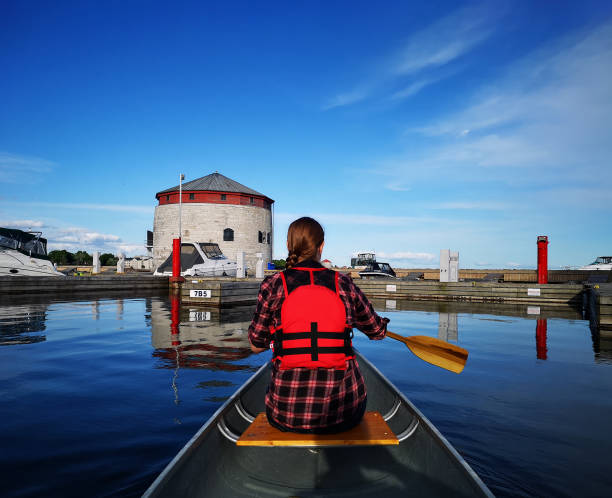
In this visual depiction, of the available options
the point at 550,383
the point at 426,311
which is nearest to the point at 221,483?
the point at 550,383

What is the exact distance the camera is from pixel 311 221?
2.87 m

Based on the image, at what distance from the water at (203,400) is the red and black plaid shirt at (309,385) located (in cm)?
135

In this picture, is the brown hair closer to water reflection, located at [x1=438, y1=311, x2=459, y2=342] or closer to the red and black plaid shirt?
the red and black plaid shirt

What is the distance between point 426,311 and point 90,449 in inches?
501

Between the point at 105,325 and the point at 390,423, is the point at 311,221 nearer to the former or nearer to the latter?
the point at 390,423

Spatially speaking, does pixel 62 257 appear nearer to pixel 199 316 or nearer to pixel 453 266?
pixel 199 316

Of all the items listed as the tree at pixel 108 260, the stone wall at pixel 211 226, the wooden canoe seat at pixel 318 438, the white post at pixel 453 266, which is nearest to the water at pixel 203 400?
the wooden canoe seat at pixel 318 438

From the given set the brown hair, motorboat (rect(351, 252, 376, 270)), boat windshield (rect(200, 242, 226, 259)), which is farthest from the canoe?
motorboat (rect(351, 252, 376, 270))

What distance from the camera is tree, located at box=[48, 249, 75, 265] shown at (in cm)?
6581

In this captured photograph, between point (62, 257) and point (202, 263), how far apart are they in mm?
51973

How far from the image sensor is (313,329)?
8.46 ft

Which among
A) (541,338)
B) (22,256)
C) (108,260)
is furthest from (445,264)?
(108,260)

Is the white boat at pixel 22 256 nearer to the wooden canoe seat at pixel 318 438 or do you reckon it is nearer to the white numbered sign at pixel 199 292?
the white numbered sign at pixel 199 292

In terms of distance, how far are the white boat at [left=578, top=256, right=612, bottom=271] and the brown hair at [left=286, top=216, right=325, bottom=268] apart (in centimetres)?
3437
